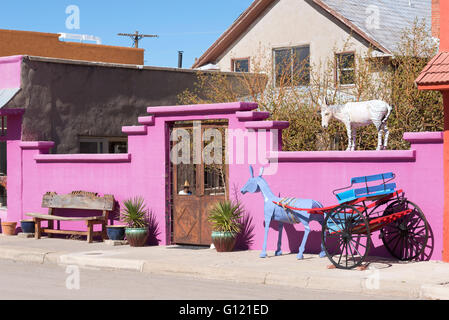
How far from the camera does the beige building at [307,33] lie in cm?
2691

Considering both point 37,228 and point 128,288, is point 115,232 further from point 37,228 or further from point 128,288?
point 128,288

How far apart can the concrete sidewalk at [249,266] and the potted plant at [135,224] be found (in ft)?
0.85

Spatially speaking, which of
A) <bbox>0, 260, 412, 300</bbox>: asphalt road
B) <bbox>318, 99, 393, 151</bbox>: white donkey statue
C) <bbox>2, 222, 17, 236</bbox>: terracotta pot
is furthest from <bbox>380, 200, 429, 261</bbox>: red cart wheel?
<bbox>2, 222, 17, 236</bbox>: terracotta pot

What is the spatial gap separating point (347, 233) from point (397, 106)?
757 centimetres

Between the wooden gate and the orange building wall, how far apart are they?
13263mm

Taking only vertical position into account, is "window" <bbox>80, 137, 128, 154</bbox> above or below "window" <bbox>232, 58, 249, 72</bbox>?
below

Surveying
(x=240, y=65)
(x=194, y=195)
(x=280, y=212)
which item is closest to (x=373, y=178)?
(x=280, y=212)

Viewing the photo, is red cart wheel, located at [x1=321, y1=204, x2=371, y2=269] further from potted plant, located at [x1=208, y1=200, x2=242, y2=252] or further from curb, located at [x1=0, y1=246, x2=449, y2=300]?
potted plant, located at [x1=208, y1=200, x2=242, y2=252]

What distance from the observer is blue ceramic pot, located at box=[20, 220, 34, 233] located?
62.7 ft

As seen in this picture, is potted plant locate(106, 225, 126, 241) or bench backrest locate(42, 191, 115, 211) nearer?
potted plant locate(106, 225, 126, 241)

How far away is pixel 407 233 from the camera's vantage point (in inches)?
528

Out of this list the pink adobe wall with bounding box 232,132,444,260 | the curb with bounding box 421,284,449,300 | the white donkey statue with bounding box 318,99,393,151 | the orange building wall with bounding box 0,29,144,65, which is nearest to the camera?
the curb with bounding box 421,284,449,300

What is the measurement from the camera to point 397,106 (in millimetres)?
19484
